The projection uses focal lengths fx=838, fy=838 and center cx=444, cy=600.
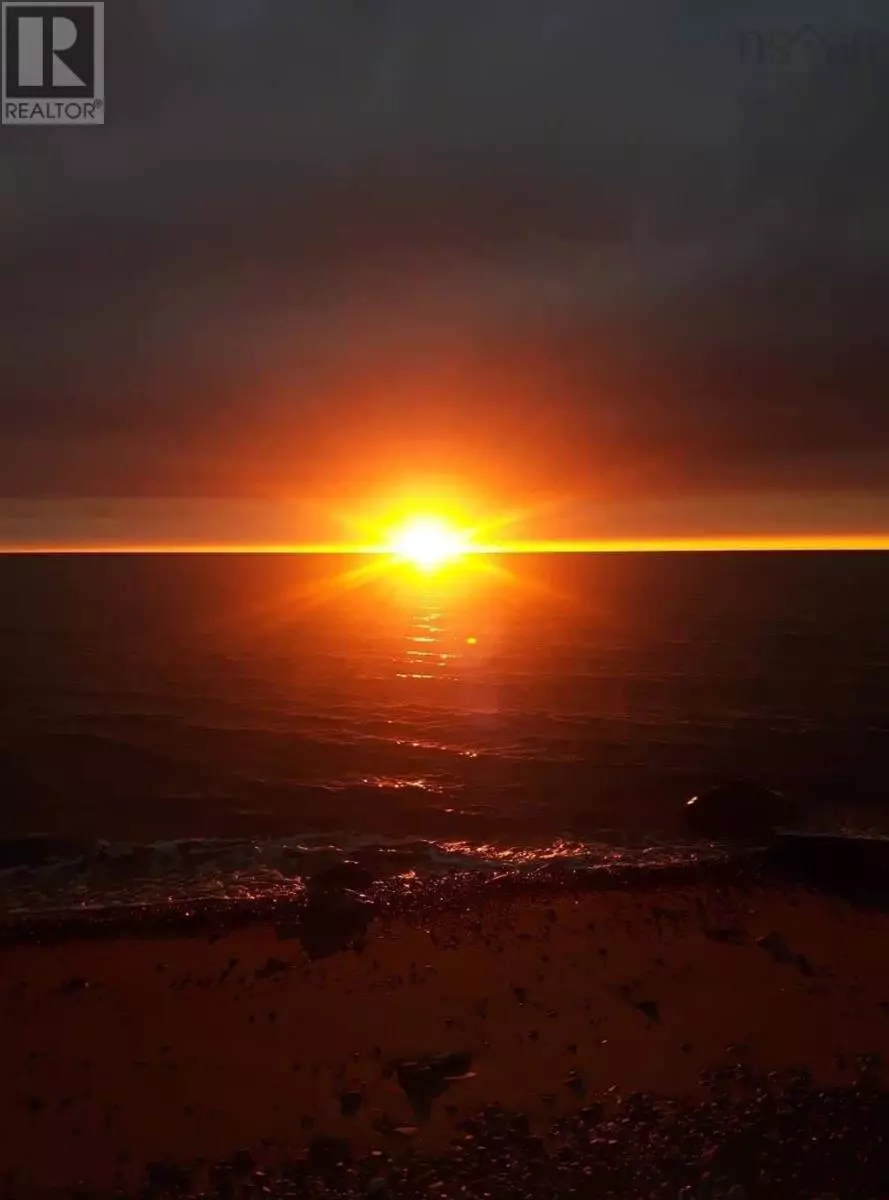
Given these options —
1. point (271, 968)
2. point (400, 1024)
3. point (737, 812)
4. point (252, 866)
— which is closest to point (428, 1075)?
point (400, 1024)

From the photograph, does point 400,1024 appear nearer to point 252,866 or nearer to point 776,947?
point 776,947

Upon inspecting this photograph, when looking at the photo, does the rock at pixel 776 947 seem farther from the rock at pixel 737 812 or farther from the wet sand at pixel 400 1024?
the rock at pixel 737 812

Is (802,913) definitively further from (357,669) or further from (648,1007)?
(357,669)

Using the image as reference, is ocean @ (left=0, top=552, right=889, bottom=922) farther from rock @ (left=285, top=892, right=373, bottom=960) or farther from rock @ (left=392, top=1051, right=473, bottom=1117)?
rock @ (left=392, top=1051, right=473, bottom=1117)

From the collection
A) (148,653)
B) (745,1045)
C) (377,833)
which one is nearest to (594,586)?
(148,653)

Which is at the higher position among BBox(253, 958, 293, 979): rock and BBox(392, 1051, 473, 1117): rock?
BBox(392, 1051, 473, 1117): rock

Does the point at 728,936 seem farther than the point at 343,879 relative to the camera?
No

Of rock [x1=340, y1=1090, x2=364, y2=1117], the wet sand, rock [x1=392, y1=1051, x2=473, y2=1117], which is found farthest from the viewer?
rock [x1=392, y1=1051, x2=473, y2=1117]

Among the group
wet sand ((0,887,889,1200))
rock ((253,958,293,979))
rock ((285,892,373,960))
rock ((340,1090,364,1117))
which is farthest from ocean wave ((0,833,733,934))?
rock ((340,1090,364,1117))
